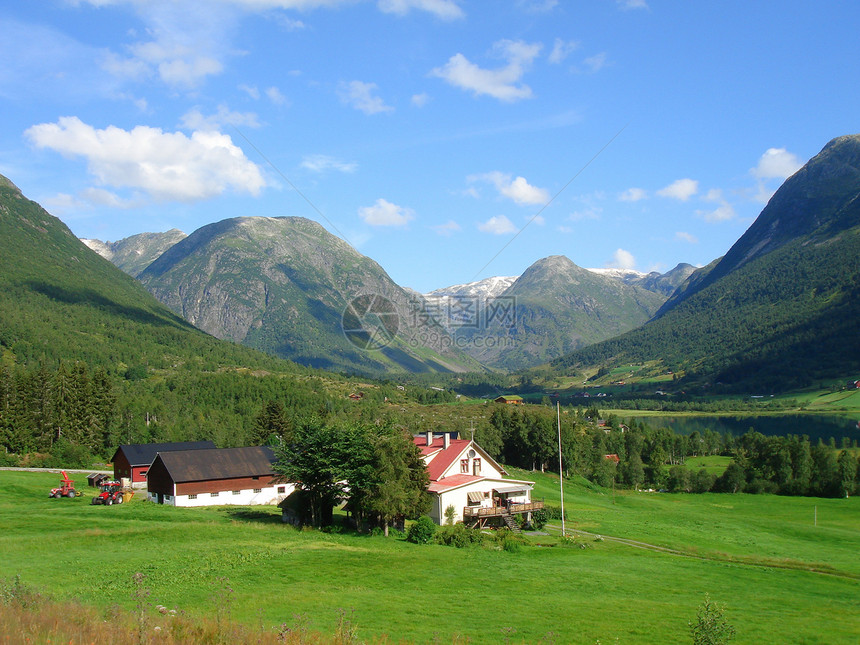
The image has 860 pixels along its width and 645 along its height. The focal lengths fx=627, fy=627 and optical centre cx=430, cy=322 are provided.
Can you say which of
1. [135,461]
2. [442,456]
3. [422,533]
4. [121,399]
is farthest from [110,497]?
[121,399]

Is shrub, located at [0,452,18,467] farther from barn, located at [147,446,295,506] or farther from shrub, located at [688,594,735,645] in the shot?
shrub, located at [688,594,735,645]

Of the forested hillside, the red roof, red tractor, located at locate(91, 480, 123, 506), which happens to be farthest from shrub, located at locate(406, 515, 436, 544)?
the forested hillside

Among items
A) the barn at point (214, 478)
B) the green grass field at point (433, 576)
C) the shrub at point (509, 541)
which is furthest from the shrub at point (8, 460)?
the shrub at point (509, 541)

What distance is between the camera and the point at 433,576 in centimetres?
3066

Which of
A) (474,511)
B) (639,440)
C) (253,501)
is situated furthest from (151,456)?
(639,440)

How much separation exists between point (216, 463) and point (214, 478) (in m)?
1.61

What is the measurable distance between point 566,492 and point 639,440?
1671 inches

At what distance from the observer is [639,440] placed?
116062 millimetres

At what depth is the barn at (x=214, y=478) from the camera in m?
54.1

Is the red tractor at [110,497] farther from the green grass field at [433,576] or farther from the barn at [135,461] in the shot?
the barn at [135,461]

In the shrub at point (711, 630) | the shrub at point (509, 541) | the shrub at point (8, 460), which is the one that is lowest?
the shrub at point (509, 541)

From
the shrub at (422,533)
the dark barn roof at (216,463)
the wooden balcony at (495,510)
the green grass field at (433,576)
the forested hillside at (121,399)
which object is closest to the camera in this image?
the green grass field at (433,576)

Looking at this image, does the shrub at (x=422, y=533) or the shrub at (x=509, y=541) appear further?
the shrub at (x=422, y=533)

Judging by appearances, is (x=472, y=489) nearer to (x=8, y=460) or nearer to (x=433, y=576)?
(x=433, y=576)
